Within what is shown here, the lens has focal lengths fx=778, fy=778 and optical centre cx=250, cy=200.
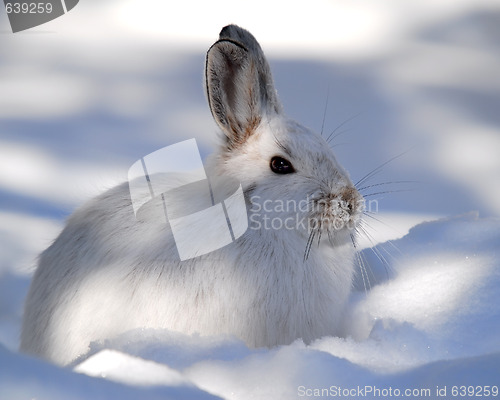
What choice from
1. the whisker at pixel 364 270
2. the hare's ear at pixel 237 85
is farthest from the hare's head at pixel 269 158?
the whisker at pixel 364 270

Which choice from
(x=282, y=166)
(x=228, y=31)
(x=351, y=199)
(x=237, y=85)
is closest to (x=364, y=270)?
(x=351, y=199)

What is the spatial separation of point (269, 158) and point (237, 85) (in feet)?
0.86

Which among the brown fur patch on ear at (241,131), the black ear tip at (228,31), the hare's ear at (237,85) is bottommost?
the brown fur patch on ear at (241,131)

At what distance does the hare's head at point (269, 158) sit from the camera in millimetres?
2428

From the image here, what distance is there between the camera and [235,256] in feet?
7.72

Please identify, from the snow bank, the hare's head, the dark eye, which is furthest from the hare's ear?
the snow bank

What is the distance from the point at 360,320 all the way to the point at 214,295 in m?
0.61

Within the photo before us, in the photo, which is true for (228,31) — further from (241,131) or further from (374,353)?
(374,353)

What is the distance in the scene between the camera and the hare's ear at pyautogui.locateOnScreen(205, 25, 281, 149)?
247cm


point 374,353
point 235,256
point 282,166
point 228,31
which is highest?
point 228,31

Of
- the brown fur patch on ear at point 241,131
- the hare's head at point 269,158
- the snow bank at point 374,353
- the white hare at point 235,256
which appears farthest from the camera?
the brown fur patch on ear at point 241,131

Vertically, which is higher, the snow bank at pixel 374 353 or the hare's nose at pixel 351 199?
the hare's nose at pixel 351 199

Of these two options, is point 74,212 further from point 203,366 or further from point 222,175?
point 203,366

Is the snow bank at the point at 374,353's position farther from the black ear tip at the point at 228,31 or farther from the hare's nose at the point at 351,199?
the black ear tip at the point at 228,31
